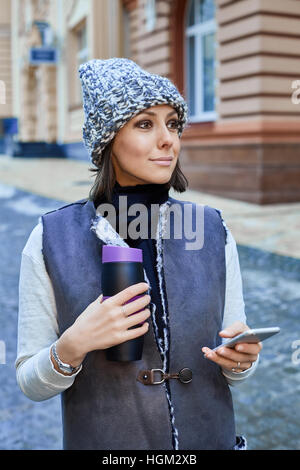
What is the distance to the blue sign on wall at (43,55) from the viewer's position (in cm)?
2164

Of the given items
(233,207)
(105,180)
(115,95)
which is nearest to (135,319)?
(105,180)

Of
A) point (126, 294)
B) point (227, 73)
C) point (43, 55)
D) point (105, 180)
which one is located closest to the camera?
point (126, 294)

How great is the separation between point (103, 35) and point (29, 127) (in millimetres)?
10545

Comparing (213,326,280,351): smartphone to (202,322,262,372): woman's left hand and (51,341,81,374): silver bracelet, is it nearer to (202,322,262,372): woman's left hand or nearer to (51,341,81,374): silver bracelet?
(202,322,262,372): woman's left hand

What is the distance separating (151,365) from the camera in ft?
5.28

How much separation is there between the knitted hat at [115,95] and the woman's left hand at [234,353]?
24.5 inches

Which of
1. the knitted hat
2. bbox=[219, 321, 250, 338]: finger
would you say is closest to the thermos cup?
bbox=[219, 321, 250, 338]: finger

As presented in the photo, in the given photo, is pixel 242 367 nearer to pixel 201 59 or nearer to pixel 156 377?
pixel 156 377

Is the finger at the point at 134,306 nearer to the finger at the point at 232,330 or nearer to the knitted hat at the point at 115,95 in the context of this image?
the finger at the point at 232,330

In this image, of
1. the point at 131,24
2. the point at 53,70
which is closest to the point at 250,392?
the point at 131,24

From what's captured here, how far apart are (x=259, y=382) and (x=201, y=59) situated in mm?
11002

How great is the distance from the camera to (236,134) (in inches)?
457

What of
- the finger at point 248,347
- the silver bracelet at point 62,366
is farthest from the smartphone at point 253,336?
the silver bracelet at point 62,366
